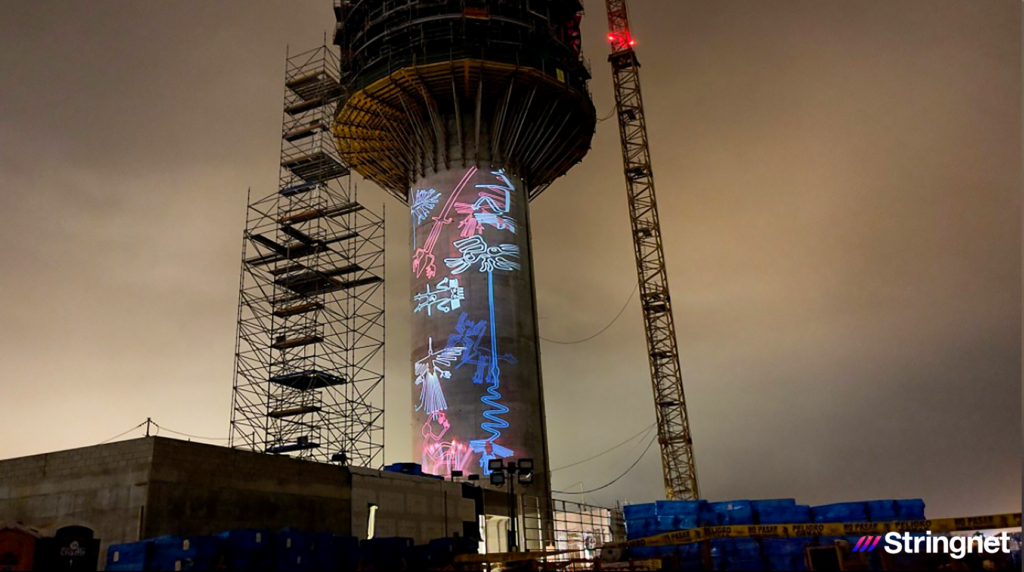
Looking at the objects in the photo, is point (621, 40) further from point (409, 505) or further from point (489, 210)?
point (409, 505)

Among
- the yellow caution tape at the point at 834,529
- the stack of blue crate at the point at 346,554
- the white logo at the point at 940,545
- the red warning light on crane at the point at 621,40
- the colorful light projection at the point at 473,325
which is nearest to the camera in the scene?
the yellow caution tape at the point at 834,529

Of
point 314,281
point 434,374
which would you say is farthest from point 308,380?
point 434,374

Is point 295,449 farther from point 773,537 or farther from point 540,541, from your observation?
point 773,537

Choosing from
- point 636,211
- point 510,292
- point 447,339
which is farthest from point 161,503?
point 636,211

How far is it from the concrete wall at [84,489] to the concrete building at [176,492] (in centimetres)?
3

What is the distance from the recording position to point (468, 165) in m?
50.0

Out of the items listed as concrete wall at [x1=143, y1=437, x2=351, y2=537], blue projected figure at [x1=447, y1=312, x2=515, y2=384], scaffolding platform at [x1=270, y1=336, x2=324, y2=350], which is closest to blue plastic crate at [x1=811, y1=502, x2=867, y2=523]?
concrete wall at [x1=143, y1=437, x2=351, y2=537]

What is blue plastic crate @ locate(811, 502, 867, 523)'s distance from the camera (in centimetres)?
3044

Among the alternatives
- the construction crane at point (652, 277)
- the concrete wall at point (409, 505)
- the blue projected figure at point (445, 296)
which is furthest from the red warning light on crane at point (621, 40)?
the concrete wall at point (409, 505)

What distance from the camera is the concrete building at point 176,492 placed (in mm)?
26406

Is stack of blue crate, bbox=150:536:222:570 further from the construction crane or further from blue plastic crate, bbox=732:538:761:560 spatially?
the construction crane

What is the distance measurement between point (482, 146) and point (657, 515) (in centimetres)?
2585

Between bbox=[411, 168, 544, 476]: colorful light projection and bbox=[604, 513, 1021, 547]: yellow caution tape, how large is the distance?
16.8 m

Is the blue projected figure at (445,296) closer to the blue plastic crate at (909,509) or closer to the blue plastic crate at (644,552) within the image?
the blue plastic crate at (644,552)
